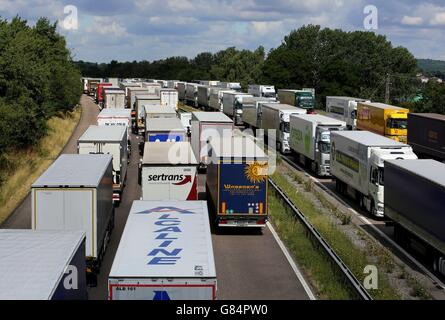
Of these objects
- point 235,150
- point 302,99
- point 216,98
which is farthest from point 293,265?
point 216,98

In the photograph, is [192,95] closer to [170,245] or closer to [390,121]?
[390,121]

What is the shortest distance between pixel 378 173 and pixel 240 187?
6505mm

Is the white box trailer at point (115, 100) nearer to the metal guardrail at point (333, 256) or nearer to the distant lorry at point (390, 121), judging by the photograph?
the distant lorry at point (390, 121)

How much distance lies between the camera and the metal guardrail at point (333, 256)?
1766cm

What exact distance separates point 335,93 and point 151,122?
8449 cm

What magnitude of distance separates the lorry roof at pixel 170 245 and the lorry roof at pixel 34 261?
985mm

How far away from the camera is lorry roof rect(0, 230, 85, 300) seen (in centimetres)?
1063

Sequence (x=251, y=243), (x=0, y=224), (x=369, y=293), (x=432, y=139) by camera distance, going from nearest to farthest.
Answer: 1. (x=369, y=293)
2. (x=251, y=243)
3. (x=0, y=224)
4. (x=432, y=139)

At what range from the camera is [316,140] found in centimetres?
4009

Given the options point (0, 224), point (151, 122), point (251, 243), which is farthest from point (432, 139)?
point (0, 224)

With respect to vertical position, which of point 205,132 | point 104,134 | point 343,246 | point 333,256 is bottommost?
point 343,246
